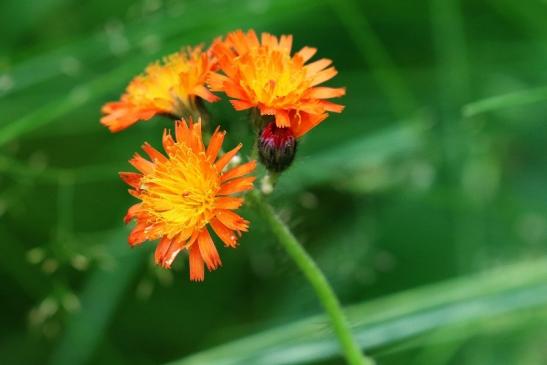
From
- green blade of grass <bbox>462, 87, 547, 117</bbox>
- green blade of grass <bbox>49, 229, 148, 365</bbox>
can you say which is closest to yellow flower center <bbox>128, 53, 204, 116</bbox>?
green blade of grass <bbox>462, 87, 547, 117</bbox>

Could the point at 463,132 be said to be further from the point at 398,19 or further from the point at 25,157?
the point at 25,157

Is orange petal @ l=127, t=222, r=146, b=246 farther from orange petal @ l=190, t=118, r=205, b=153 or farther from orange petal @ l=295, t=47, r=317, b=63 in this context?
orange petal @ l=295, t=47, r=317, b=63

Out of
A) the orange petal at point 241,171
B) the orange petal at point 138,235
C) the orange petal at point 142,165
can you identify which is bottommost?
the orange petal at point 138,235

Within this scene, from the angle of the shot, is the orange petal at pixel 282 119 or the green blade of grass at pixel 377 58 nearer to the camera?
the orange petal at pixel 282 119

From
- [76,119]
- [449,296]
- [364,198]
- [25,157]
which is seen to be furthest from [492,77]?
[25,157]

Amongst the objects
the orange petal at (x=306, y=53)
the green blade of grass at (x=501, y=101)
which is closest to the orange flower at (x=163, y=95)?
the orange petal at (x=306, y=53)

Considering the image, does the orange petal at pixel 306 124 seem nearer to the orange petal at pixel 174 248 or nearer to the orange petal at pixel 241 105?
the orange petal at pixel 241 105

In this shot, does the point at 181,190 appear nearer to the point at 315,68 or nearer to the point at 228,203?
the point at 228,203
